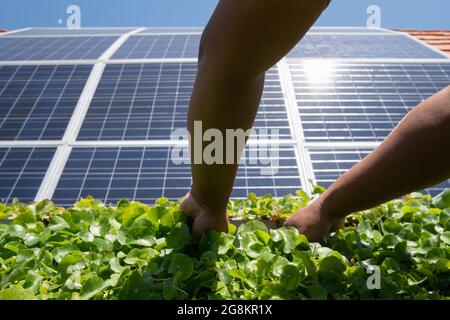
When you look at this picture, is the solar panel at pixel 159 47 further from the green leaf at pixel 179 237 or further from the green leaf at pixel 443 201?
the green leaf at pixel 179 237

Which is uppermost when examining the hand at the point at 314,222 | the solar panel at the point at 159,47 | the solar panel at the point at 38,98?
the hand at the point at 314,222

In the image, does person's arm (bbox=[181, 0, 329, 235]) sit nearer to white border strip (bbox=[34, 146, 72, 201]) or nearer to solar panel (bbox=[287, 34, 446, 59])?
white border strip (bbox=[34, 146, 72, 201])

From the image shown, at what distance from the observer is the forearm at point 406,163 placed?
4.59 feet

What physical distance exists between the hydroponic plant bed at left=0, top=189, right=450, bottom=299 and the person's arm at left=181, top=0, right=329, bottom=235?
0.76 ft

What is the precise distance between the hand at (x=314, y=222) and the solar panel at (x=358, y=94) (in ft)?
5.79

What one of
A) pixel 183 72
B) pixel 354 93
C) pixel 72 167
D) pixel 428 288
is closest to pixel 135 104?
pixel 183 72

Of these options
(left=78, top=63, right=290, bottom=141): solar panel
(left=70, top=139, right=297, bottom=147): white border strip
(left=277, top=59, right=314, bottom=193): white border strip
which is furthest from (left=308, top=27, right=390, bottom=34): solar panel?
(left=70, top=139, right=297, bottom=147): white border strip

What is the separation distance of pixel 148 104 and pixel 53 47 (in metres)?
2.34

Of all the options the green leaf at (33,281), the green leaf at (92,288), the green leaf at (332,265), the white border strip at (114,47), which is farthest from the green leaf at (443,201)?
the white border strip at (114,47)

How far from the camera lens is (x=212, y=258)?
1326 mm

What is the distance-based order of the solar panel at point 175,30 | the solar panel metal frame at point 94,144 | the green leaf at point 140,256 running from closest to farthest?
the green leaf at point 140,256
the solar panel metal frame at point 94,144
the solar panel at point 175,30

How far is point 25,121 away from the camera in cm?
361
